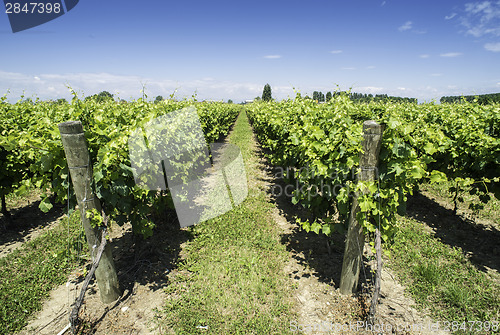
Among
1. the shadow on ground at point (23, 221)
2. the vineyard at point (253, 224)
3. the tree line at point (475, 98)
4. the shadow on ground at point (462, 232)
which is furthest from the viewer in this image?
the tree line at point (475, 98)

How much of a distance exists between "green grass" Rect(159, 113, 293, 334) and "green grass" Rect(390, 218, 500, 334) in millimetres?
1869

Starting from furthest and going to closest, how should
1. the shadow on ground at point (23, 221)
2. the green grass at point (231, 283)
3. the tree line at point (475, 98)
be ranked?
the tree line at point (475, 98), the shadow on ground at point (23, 221), the green grass at point (231, 283)

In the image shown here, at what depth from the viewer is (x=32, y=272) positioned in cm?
389

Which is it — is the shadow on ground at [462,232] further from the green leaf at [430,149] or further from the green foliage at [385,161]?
the green leaf at [430,149]

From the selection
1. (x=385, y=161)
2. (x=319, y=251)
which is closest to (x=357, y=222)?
(x=385, y=161)

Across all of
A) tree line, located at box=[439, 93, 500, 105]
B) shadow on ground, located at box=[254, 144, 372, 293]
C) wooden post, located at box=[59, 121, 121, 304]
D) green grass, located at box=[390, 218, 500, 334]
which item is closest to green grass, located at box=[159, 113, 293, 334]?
shadow on ground, located at box=[254, 144, 372, 293]

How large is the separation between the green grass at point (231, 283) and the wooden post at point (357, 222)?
2.82 feet

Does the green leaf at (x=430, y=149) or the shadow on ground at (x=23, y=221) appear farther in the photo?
the shadow on ground at (x=23, y=221)

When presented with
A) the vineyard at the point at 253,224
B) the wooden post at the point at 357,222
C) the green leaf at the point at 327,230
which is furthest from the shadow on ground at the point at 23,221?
the wooden post at the point at 357,222

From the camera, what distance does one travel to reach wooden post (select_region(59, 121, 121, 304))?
8.84ft

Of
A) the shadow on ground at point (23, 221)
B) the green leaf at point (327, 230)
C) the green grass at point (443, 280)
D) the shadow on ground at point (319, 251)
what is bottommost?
the shadow on ground at point (23, 221)

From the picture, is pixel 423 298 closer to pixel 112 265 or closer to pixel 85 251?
pixel 112 265

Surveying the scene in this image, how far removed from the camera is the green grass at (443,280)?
124 inches

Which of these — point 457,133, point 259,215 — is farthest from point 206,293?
point 457,133
